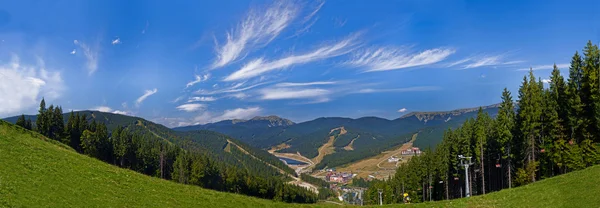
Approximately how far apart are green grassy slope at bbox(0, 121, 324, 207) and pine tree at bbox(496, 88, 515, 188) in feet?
125

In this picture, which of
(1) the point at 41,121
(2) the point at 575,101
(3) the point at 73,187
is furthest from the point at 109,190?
(1) the point at 41,121

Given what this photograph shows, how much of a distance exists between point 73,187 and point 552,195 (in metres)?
37.9

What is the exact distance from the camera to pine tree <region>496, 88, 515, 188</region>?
56656mm

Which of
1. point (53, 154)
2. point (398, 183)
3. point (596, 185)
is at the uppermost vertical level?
point (53, 154)

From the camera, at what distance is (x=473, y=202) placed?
112 ft

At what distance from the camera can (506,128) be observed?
5828 centimetres

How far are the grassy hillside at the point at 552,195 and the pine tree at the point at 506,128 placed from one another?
2006 cm

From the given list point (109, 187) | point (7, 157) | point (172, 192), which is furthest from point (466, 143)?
point (7, 157)

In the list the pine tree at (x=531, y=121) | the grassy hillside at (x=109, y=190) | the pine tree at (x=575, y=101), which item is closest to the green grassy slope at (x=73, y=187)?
the grassy hillside at (x=109, y=190)

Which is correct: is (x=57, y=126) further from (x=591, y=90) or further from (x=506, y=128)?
(x=591, y=90)

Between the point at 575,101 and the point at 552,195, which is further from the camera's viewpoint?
the point at 575,101

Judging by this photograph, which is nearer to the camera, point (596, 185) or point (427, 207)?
point (596, 185)

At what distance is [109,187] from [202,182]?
82831 mm

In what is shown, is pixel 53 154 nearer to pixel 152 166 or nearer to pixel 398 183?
pixel 152 166
